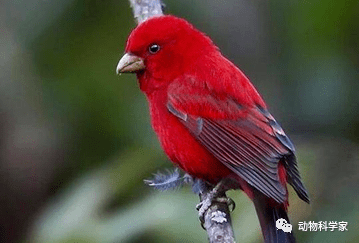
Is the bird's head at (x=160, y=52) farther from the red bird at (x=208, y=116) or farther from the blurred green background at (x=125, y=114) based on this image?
the blurred green background at (x=125, y=114)

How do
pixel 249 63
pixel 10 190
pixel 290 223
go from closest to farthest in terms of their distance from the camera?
pixel 290 223, pixel 249 63, pixel 10 190

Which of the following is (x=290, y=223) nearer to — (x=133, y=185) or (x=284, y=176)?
(x=284, y=176)

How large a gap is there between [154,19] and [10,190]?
230cm

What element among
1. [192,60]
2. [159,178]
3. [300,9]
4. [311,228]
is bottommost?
[311,228]

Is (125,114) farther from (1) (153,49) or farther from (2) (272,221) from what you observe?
(2) (272,221)

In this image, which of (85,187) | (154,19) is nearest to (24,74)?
(85,187)

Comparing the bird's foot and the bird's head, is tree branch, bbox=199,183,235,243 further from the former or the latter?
the bird's head

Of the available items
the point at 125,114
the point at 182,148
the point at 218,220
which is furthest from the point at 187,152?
the point at 125,114

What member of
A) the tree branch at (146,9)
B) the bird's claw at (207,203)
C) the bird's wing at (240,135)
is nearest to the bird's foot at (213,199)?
the bird's claw at (207,203)

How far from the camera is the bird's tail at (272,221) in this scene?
462cm

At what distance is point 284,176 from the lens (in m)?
4.81

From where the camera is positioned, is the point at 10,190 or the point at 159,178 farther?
the point at 10,190

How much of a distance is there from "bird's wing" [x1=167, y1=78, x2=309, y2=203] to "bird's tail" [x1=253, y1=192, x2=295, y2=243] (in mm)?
112

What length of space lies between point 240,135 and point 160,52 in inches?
22.9
